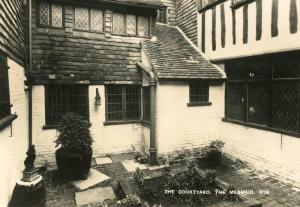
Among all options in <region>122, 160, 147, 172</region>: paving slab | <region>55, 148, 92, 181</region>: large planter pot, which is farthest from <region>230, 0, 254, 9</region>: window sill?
<region>55, 148, 92, 181</region>: large planter pot

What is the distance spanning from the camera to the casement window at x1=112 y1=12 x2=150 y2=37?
31.0 feet

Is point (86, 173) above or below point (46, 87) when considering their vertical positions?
below

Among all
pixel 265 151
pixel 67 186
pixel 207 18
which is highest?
pixel 207 18

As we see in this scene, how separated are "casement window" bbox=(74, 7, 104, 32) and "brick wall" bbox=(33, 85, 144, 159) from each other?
214 centimetres

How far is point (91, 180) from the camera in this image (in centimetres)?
705

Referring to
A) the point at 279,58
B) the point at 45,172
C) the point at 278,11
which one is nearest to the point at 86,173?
the point at 45,172

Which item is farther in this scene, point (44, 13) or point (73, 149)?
point (44, 13)

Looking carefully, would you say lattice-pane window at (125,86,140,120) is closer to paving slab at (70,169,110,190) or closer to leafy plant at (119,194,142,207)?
paving slab at (70,169,110,190)

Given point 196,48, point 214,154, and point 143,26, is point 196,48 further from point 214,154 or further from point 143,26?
point 214,154

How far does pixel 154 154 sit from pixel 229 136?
113 inches

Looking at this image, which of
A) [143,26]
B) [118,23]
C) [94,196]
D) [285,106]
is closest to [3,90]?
[94,196]

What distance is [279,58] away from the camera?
7.10 meters

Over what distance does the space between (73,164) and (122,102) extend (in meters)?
3.31

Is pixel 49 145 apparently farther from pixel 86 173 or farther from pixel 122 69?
pixel 122 69
